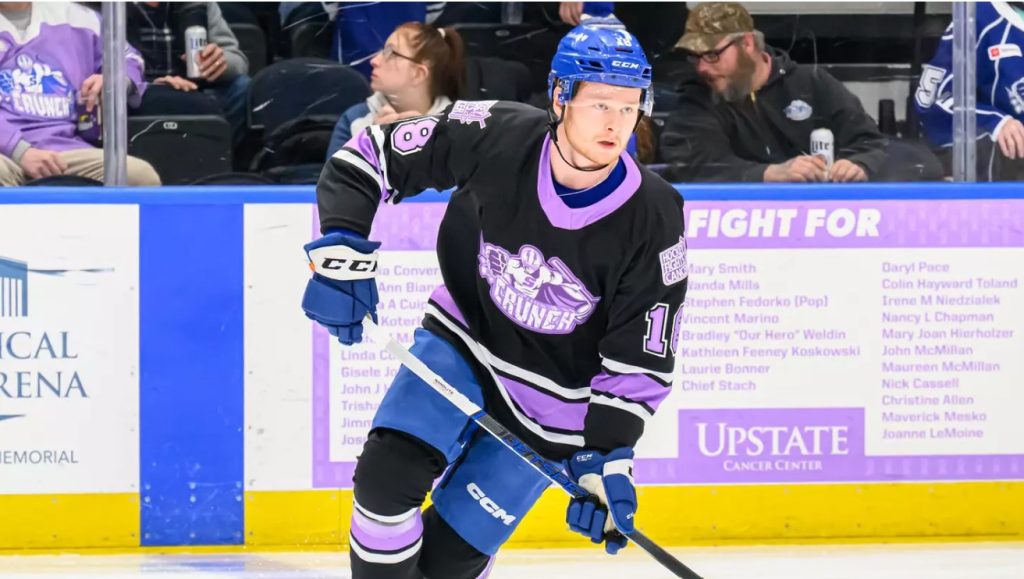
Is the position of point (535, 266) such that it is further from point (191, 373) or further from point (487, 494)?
point (191, 373)

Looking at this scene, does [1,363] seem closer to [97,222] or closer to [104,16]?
[97,222]

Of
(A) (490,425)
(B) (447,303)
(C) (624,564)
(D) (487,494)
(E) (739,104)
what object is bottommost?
(C) (624,564)

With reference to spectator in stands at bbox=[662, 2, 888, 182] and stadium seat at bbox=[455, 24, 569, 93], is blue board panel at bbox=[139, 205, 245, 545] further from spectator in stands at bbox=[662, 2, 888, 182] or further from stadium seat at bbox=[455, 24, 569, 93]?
spectator in stands at bbox=[662, 2, 888, 182]

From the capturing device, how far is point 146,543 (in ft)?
12.3

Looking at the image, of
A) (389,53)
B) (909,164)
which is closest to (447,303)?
(389,53)

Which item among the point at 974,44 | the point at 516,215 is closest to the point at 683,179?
the point at 974,44

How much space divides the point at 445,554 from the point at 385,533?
0.53 ft

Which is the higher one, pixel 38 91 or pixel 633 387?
pixel 38 91

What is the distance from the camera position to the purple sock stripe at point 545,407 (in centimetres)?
274

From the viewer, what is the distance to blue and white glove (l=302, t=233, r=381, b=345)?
2541mm

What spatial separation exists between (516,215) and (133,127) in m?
1.49

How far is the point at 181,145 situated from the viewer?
3.77 meters

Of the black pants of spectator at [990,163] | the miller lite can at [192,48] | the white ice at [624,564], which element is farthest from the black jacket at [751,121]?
the miller lite can at [192,48]

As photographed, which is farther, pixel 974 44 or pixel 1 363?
pixel 974 44
